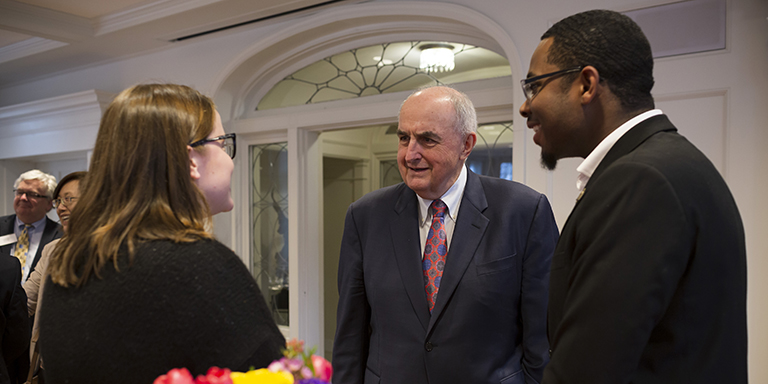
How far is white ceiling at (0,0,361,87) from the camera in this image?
350cm

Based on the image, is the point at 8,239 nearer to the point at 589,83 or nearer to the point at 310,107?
the point at 310,107

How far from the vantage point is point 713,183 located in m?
0.88

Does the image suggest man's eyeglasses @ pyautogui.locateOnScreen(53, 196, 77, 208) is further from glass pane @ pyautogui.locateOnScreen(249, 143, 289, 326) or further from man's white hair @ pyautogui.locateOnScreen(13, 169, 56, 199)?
glass pane @ pyautogui.locateOnScreen(249, 143, 289, 326)

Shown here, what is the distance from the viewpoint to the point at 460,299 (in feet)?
5.00

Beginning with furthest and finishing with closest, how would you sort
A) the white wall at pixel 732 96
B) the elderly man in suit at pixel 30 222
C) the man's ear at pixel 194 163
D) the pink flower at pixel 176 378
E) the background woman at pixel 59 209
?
1. the elderly man in suit at pixel 30 222
2. the background woman at pixel 59 209
3. the white wall at pixel 732 96
4. the man's ear at pixel 194 163
5. the pink flower at pixel 176 378

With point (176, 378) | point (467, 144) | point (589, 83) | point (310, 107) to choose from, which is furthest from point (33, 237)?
point (589, 83)

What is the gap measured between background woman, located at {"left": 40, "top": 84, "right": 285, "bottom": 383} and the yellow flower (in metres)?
0.05

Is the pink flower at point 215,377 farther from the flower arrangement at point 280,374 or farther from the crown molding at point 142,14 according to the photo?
the crown molding at point 142,14

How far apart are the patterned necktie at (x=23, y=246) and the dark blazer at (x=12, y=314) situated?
53.4 inches

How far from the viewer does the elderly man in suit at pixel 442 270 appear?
1.51 meters

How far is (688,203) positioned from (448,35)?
270 centimetres

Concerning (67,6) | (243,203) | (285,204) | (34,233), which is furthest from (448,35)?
(34,233)

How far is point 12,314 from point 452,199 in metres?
1.82

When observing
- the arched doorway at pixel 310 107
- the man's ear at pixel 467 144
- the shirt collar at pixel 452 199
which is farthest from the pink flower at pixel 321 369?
the arched doorway at pixel 310 107
